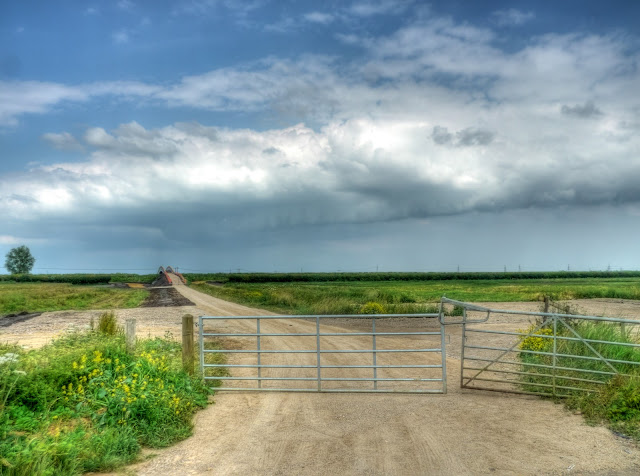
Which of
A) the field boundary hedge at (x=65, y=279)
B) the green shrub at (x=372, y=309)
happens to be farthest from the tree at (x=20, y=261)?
the green shrub at (x=372, y=309)

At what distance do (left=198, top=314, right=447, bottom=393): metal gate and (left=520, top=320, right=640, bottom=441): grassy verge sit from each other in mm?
2296

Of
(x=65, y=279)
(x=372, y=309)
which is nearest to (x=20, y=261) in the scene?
(x=65, y=279)

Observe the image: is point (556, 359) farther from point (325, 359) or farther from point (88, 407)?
point (88, 407)

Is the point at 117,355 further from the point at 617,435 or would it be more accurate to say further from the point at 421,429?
the point at 617,435

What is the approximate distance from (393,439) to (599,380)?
527 centimetres

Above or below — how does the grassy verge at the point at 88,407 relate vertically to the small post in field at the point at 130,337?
below

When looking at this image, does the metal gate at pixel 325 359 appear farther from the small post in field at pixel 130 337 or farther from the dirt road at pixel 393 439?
the small post in field at pixel 130 337

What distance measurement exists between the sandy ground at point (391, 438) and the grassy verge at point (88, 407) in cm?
46

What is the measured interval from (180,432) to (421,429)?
3866mm

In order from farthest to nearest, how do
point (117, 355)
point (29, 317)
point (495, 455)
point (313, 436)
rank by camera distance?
point (29, 317)
point (117, 355)
point (313, 436)
point (495, 455)

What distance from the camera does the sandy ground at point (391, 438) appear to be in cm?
712

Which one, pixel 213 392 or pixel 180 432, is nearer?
pixel 180 432

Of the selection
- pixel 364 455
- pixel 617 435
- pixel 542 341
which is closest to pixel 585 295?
pixel 542 341

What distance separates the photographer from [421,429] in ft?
28.4
